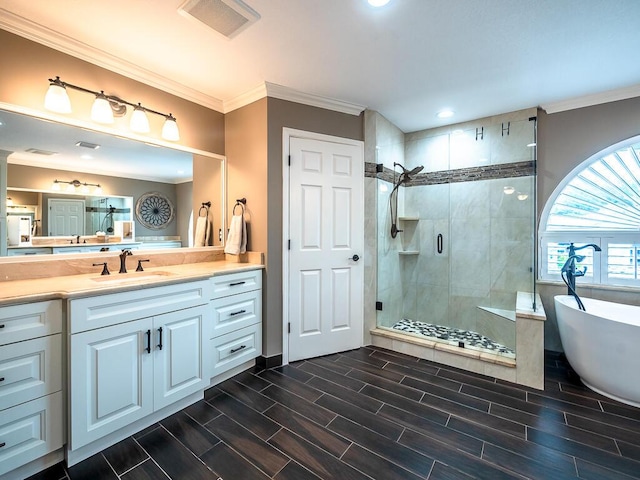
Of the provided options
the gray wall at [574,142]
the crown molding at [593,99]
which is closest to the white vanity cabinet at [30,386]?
the gray wall at [574,142]

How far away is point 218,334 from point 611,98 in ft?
12.7

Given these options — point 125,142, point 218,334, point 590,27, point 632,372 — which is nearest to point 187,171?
point 125,142

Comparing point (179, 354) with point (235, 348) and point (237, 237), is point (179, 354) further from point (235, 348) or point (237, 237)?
point (237, 237)

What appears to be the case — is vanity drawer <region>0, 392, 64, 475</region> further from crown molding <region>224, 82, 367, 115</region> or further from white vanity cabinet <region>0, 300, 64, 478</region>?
crown molding <region>224, 82, 367, 115</region>

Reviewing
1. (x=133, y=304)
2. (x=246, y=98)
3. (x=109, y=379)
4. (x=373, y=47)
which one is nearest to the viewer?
(x=109, y=379)

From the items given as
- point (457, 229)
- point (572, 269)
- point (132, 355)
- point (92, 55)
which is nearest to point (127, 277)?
point (132, 355)

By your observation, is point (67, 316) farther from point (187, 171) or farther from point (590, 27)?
point (590, 27)

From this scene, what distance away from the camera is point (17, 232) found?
5.85 feet

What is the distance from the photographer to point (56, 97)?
70.9 inches

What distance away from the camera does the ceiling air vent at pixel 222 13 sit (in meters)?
1.55

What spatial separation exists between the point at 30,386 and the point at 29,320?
0.31 m

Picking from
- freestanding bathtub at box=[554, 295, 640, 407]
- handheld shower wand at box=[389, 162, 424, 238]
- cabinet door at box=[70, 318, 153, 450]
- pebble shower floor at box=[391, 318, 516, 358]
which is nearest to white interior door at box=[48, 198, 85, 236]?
cabinet door at box=[70, 318, 153, 450]

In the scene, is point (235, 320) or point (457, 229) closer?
point (235, 320)

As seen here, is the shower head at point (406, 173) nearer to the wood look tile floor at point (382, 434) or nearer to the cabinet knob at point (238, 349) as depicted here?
the wood look tile floor at point (382, 434)
